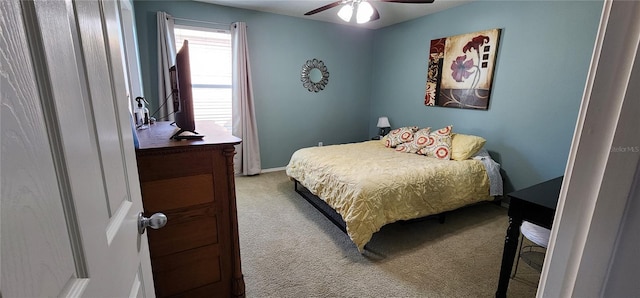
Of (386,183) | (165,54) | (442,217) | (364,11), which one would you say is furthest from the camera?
(165,54)

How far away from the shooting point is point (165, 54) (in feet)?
11.1

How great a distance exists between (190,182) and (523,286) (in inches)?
89.0

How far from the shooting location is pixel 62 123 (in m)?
0.41

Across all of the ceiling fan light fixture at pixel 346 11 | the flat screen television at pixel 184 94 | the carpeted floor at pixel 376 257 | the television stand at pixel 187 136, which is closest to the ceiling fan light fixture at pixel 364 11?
the ceiling fan light fixture at pixel 346 11

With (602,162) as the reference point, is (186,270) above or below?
below

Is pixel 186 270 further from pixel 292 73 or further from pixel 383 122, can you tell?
pixel 383 122

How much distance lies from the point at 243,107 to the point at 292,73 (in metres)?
0.98

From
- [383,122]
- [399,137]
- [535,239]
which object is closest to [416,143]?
[399,137]

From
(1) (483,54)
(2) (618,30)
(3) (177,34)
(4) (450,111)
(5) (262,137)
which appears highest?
(3) (177,34)

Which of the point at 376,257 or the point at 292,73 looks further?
the point at 292,73

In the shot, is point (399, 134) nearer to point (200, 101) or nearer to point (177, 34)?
point (200, 101)

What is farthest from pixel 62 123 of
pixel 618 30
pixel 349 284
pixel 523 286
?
pixel 523 286

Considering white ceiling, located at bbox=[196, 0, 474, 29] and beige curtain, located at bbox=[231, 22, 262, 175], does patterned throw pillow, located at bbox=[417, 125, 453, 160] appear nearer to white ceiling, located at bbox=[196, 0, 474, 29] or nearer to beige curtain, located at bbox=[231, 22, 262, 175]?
white ceiling, located at bbox=[196, 0, 474, 29]

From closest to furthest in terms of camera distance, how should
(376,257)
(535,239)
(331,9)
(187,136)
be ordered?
1. (187,136)
2. (535,239)
3. (376,257)
4. (331,9)
